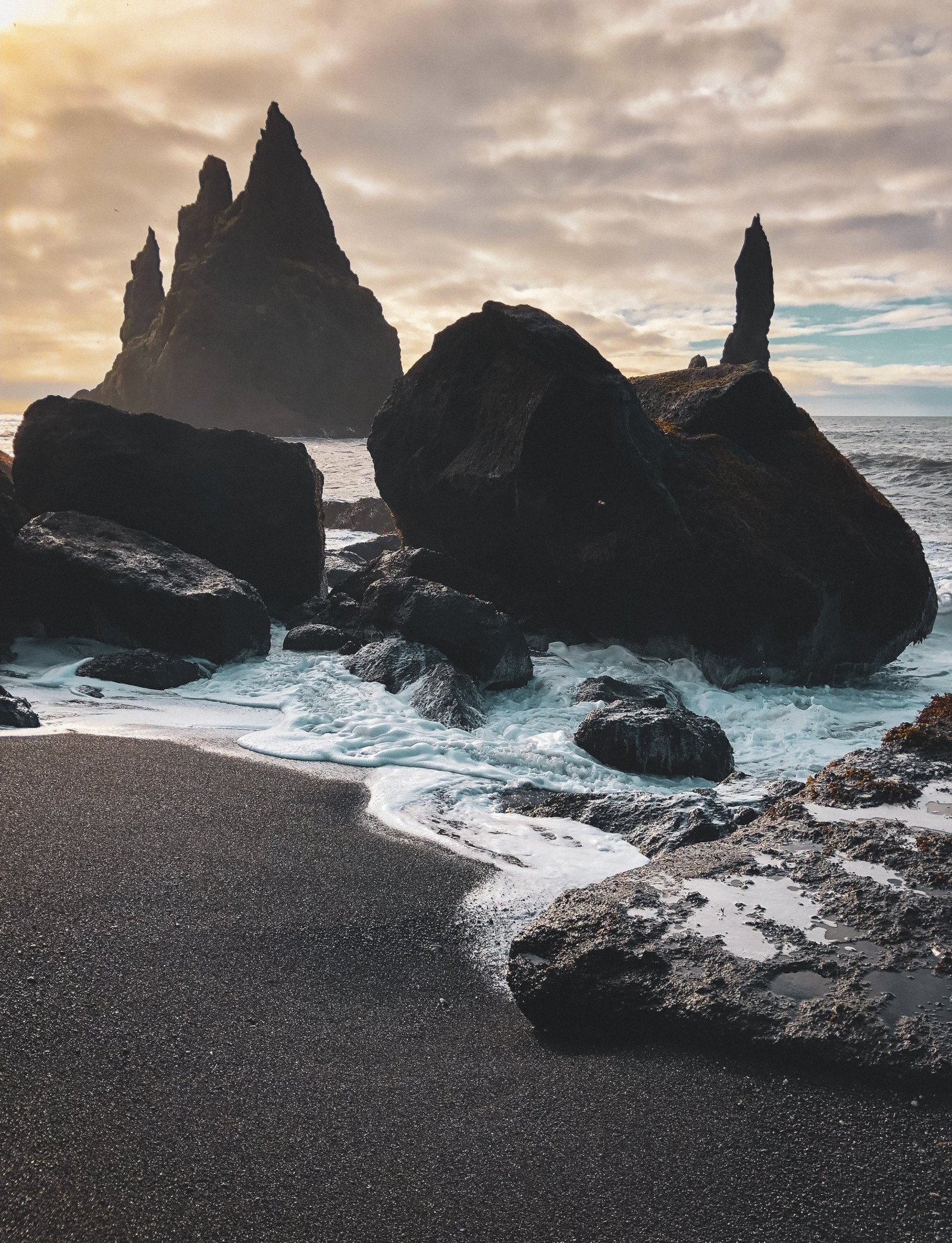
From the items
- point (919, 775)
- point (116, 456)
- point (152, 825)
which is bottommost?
point (152, 825)

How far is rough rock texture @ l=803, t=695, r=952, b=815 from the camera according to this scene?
4211 millimetres

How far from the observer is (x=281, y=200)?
106812 millimetres

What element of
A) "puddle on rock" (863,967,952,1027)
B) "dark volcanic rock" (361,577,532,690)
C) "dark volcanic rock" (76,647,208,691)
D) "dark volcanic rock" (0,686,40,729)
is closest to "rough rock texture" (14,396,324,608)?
"dark volcanic rock" (361,577,532,690)

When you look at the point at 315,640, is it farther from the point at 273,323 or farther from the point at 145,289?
the point at 145,289

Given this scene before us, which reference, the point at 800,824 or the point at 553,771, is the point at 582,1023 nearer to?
the point at 800,824

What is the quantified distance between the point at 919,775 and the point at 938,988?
1.83 m

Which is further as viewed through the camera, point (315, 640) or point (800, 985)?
point (315, 640)

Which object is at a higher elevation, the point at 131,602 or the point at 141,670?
the point at 131,602

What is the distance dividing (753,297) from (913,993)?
249 feet

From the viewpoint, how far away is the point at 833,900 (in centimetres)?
335

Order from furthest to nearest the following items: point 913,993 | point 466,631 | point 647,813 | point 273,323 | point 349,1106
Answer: point 273,323, point 466,631, point 647,813, point 913,993, point 349,1106

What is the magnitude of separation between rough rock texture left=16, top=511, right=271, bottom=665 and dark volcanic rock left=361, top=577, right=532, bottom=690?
6.71ft

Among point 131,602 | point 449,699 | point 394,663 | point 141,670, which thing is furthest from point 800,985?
point 131,602

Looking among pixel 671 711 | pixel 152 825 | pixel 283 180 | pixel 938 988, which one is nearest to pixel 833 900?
pixel 938 988
